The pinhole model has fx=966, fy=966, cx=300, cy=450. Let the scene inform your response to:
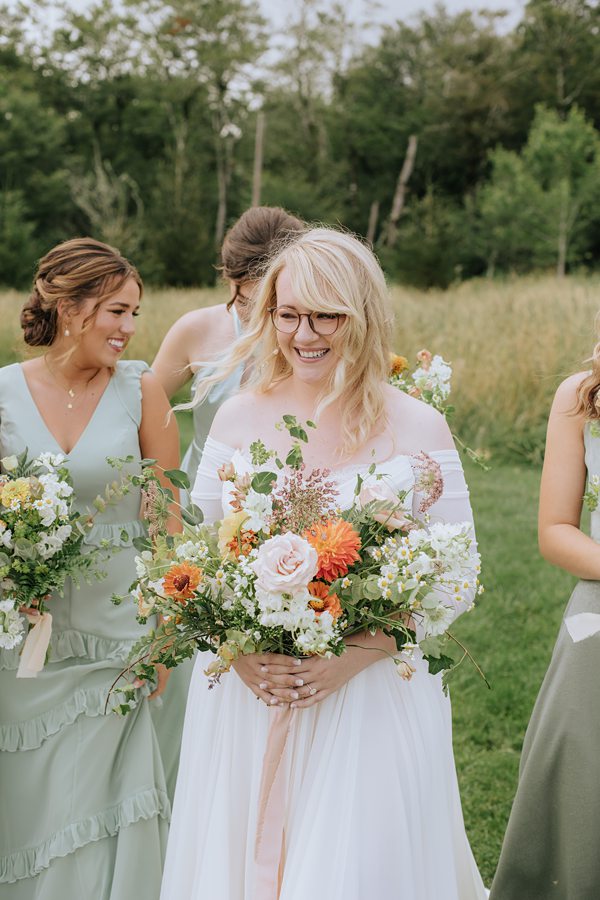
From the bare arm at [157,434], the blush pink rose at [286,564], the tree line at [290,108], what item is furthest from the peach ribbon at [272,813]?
the tree line at [290,108]

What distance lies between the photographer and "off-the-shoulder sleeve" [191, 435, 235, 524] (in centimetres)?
281

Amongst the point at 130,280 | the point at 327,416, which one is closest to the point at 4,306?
the point at 130,280

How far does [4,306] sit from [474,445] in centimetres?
1013

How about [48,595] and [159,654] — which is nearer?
[159,654]

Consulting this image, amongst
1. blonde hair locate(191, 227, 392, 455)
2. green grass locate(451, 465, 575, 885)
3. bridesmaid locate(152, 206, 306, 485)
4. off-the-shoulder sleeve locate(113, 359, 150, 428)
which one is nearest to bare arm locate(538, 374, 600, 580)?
blonde hair locate(191, 227, 392, 455)

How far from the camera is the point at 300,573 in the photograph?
6.86 ft

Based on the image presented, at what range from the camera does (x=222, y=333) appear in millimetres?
4812

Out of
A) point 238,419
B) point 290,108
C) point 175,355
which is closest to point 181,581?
point 238,419

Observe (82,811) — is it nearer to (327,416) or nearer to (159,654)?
(159,654)

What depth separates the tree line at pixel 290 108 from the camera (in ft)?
126

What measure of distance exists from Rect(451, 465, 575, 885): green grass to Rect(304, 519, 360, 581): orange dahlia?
106 inches

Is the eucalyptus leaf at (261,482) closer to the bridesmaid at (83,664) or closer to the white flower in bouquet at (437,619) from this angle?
the white flower in bouquet at (437,619)

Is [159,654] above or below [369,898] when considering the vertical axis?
above

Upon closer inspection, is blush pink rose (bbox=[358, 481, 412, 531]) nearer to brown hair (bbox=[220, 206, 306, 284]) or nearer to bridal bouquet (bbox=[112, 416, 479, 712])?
bridal bouquet (bbox=[112, 416, 479, 712])
